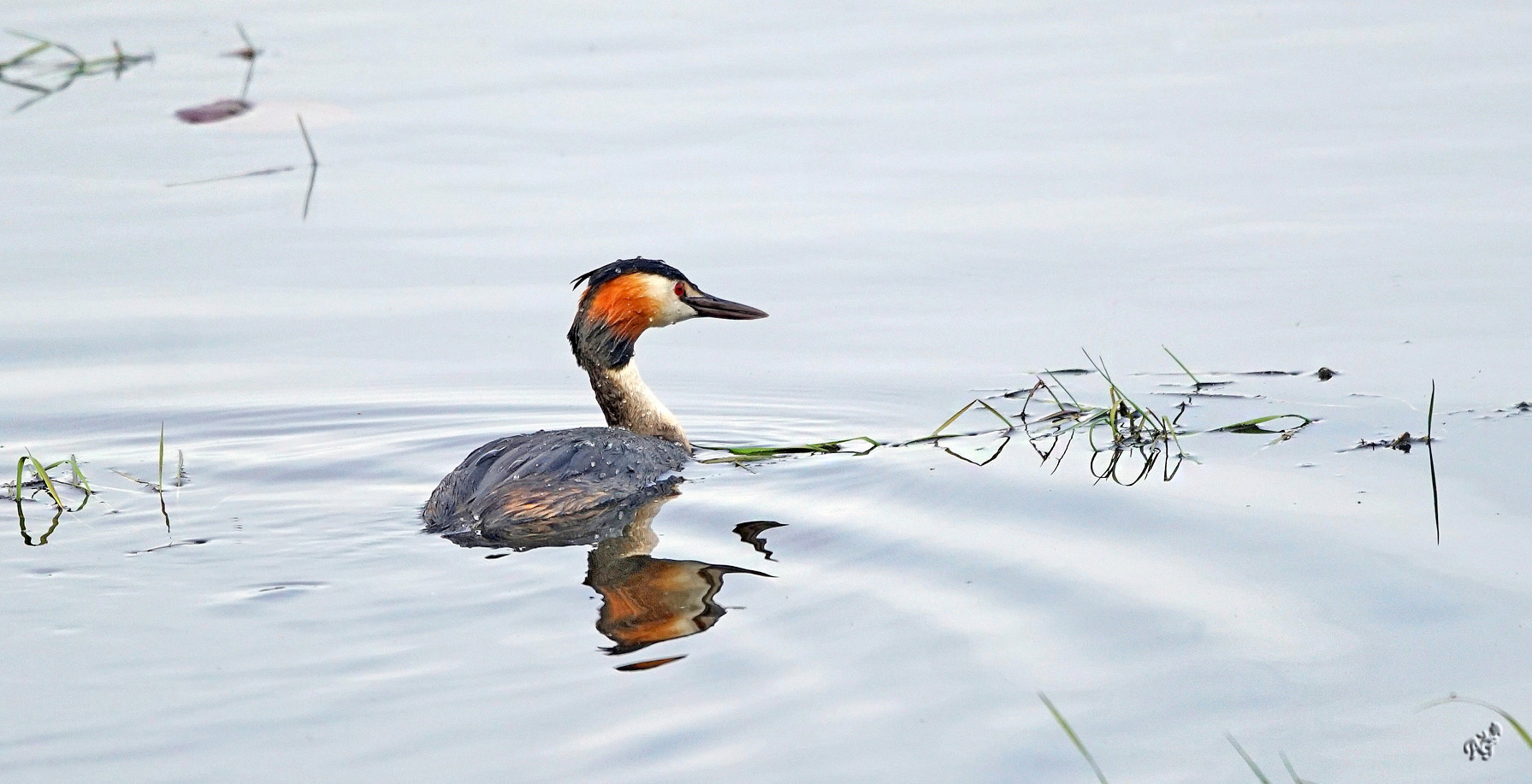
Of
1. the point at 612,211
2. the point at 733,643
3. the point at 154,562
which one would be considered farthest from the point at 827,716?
the point at 612,211

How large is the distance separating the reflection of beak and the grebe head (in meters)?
0.02

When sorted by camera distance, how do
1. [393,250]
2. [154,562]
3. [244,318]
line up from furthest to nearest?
[393,250]
[244,318]
[154,562]

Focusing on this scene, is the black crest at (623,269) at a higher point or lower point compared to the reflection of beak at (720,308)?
higher

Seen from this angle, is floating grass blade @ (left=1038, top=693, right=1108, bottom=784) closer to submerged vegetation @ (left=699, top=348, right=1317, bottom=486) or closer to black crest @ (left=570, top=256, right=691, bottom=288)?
submerged vegetation @ (left=699, top=348, right=1317, bottom=486)

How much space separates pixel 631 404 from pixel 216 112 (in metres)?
5.47

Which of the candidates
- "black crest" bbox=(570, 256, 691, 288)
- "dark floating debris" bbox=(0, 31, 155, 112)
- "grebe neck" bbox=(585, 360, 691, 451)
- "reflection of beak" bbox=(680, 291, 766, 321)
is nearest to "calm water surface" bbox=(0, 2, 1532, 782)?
"dark floating debris" bbox=(0, 31, 155, 112)

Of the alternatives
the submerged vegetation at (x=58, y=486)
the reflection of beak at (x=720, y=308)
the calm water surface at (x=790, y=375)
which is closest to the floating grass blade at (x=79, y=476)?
the submerged vegetation at (x=58, y=486)

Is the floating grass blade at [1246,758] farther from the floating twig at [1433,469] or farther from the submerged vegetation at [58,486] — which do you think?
the submerged vegetation at [58,486]

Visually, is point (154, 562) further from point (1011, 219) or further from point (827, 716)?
point (1011, 219)

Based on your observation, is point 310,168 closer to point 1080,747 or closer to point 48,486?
point 48,486

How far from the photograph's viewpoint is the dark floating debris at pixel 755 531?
6.17m

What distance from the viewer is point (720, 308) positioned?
7973mm

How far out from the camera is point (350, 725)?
15.3ft

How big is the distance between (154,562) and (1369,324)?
5383mm
